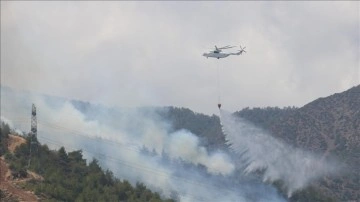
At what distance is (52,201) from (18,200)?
29.8 ft

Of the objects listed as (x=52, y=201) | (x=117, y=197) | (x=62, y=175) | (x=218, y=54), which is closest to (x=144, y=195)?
(x=117, y=197)

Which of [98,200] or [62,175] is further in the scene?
[62,175]

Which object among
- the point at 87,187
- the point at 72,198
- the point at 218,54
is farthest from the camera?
the point at 87,187

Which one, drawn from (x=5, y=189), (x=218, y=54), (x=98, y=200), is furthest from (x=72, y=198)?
(x=218, y=54)

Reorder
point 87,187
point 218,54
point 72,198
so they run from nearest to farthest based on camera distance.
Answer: point 218,54
point 72,198
point 87,187

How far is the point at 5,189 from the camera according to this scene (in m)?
174

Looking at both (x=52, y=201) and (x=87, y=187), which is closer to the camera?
(x=52, y=201)

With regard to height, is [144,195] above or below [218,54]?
below

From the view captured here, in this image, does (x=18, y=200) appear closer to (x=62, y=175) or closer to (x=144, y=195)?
(x=62, y=175)

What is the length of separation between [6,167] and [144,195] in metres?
44.2

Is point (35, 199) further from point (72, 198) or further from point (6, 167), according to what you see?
point (6, 167)

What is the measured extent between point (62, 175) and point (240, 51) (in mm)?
72025

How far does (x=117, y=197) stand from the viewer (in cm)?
19150

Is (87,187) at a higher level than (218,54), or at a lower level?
lower
